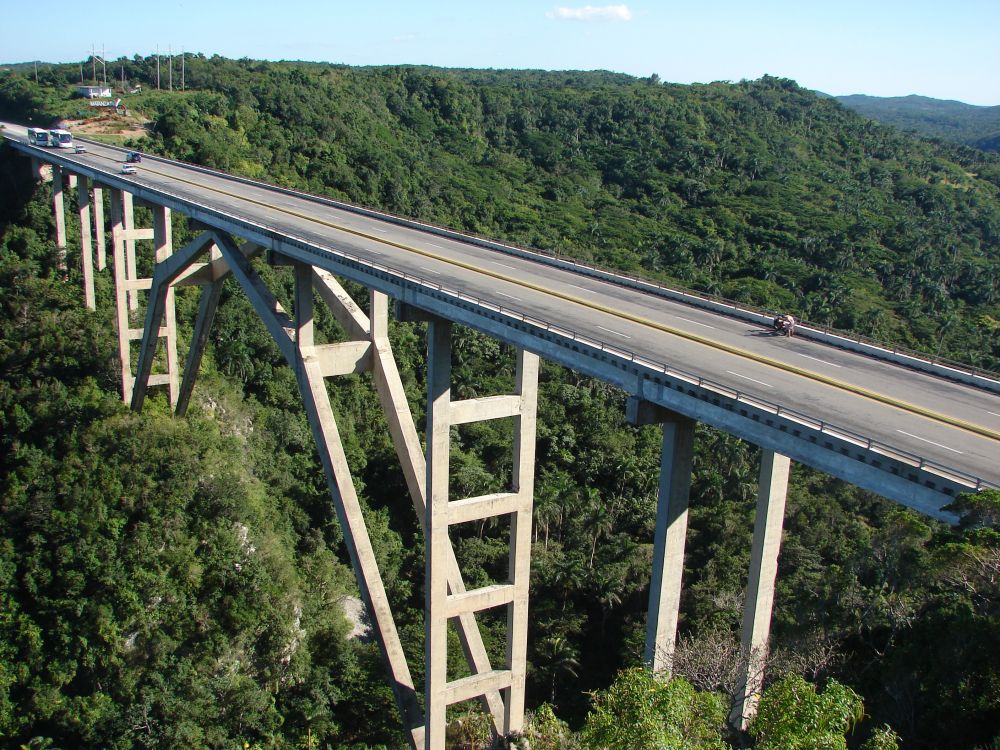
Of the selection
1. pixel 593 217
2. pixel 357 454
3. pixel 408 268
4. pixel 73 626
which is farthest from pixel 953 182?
pixel 73 626

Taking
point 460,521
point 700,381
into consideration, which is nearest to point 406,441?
point 460,521

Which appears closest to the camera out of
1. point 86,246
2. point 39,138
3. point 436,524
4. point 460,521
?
point 460,521

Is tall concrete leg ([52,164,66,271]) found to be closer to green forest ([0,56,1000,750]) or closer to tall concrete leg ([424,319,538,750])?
green forest ([0,56,1000,750])

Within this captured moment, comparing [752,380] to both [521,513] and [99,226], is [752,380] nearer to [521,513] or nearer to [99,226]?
[521,513]

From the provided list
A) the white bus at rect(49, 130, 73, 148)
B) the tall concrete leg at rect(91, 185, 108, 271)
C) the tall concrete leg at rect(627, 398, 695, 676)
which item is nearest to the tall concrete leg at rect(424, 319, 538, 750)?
the tall concrete leg at rect(627, 398, 695, 676)

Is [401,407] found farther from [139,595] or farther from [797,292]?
[797,292]

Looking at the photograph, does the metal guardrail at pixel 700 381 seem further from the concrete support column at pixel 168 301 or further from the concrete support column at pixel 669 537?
the concrete support column at pixel 168 301
